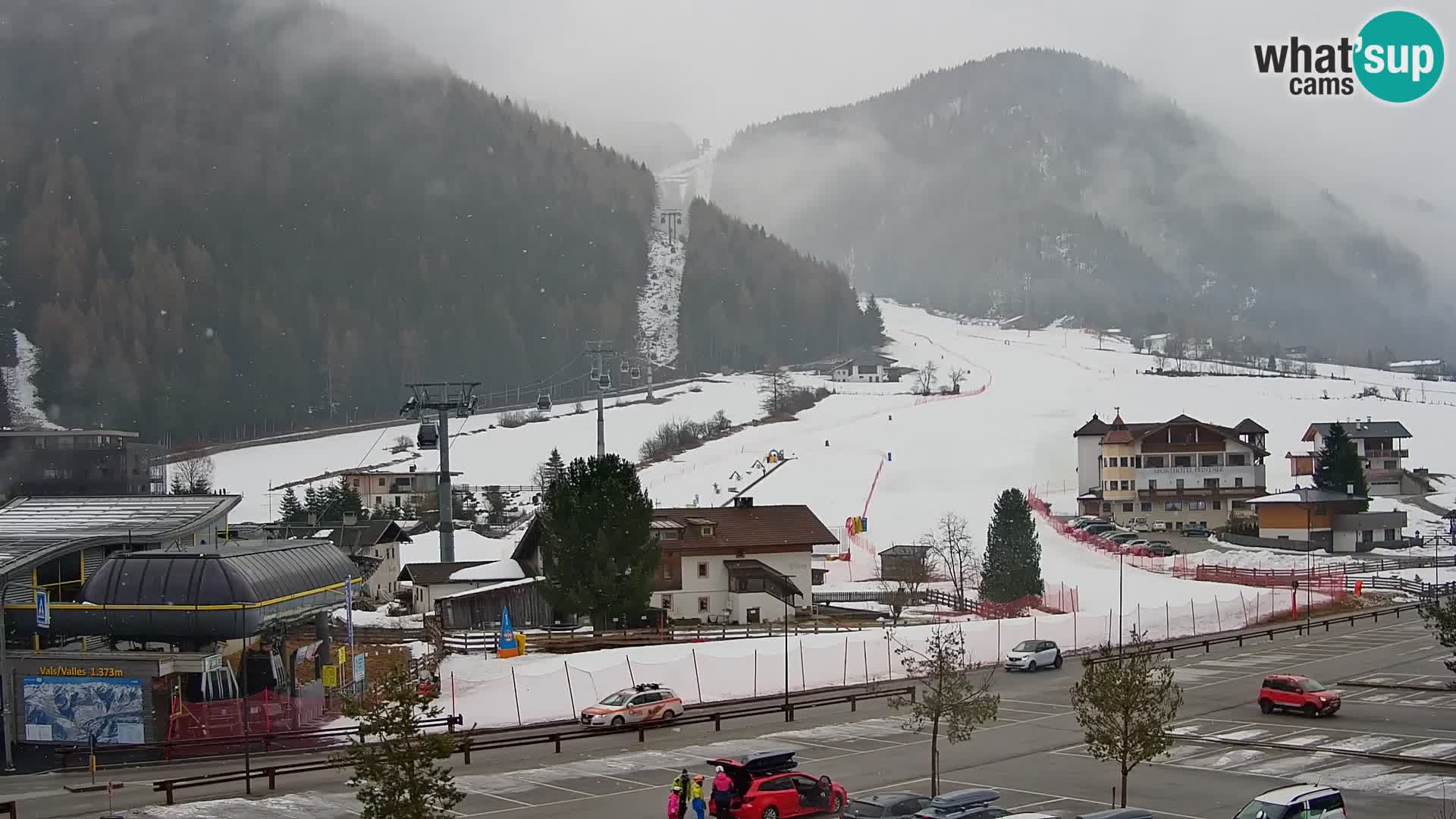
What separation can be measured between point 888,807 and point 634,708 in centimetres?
1148

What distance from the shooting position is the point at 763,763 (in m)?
21.3

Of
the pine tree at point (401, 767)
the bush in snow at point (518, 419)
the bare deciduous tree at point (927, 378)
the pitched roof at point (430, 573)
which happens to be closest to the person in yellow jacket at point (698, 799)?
the pine tree at point (401, 767)

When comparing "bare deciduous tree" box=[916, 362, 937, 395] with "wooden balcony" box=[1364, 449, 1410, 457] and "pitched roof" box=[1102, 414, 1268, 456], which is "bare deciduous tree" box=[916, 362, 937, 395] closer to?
"wooden balcony" box=[1364, 449, 1410, 457]

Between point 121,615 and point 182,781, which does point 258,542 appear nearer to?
point 121,615

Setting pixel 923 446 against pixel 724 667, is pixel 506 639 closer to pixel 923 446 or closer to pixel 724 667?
pixel 724 667

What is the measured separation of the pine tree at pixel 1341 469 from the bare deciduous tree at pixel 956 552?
1922cm

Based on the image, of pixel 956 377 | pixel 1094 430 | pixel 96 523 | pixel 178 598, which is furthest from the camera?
pixel 956 377

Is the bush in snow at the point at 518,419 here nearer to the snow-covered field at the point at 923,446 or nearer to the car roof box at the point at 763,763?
the snow-covered field at the point at 923,446

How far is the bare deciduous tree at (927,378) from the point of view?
156 metres

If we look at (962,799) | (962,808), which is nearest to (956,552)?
(962,799)

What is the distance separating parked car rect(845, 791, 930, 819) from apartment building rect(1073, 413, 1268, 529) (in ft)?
200

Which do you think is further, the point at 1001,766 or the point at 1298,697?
the point at 1298,697

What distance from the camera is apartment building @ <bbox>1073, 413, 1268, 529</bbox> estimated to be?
254 feet

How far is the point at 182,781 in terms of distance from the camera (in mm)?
22609
